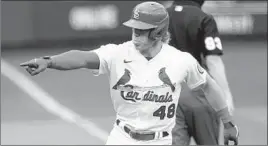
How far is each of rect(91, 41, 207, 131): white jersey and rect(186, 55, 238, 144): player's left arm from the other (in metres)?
0.12

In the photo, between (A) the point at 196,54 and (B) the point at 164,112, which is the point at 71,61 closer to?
(B) the point at 164,112

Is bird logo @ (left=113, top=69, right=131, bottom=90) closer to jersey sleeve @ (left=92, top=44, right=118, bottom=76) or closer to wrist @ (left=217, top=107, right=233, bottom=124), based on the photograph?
jersey sleeve @ (left=92, top=44, right=118, bottom=76)

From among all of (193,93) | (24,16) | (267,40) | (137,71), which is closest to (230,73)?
(267,40)

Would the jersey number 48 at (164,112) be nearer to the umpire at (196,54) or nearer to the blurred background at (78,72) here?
the umpire at (196,54)

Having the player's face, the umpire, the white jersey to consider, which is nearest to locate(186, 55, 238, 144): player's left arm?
the white jersey

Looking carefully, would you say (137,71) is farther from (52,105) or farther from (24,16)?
(24,16)

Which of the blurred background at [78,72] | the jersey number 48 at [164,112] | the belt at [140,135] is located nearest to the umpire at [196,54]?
the jersey number 48 at [164,112]

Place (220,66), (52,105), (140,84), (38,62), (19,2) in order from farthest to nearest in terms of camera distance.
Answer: (19,2)
(52,105)
(220,66)
(140,84)
(38,62)

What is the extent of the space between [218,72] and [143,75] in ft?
5.72

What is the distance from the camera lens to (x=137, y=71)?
6.67 metres

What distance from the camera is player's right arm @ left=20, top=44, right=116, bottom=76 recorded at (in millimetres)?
6059

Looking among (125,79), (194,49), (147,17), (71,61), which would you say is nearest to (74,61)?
(71,61)

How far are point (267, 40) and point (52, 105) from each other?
6.50m

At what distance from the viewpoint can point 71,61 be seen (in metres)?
6.39
